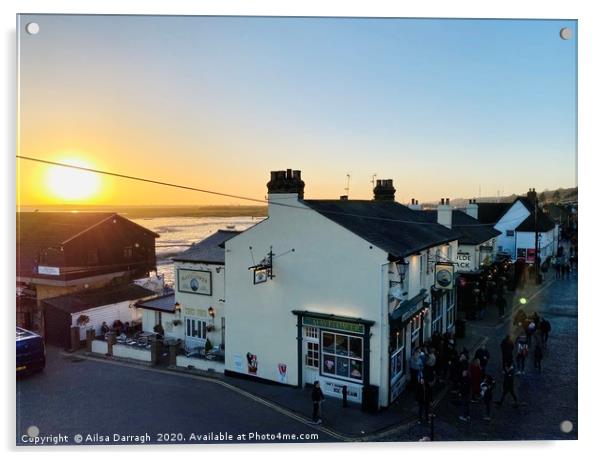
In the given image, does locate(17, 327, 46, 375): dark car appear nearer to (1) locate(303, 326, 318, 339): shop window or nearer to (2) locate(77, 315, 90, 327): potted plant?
(2) locate(77, 315, 90, 327): potted plant

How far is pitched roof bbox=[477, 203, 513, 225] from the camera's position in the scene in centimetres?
3188

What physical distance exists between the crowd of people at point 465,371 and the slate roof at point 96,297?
10.3 m

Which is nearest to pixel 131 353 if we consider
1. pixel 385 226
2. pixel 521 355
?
pixel 385 226

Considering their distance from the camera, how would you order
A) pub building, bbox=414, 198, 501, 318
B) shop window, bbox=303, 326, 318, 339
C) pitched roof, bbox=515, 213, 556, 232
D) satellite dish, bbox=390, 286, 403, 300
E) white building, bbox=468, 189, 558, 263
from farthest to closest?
white building, bbox=468, 189, 558, 263 < pitched roof, bbox=515, 213, 556, 232 < pub building, bbox=414, 198, 501, 318 < shop window, bbox=303, 326, 318, 339 < satellite dish, bbox=390, 286, 403, 300

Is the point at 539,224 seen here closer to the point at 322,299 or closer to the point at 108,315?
the point at 322,299

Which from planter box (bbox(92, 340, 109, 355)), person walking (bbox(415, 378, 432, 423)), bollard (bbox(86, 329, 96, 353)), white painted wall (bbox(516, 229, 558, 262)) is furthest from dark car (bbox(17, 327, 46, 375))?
white painted wall (bbox(516, 229, 558, 262))

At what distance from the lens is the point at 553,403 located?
9.47 m

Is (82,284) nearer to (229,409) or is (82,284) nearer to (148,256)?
(148,256)

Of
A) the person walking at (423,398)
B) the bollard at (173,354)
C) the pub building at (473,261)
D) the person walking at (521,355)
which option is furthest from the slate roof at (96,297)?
the person walking at (521,355)

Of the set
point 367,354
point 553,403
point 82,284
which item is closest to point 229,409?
point 367,354

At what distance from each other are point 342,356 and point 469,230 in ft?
46.4

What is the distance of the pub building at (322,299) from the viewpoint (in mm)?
9664

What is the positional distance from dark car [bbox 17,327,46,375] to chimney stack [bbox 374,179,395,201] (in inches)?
498

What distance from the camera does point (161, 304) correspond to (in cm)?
1474
